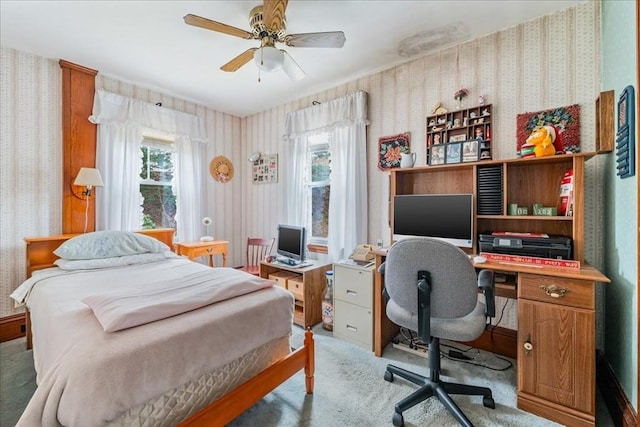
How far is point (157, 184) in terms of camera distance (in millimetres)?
3666

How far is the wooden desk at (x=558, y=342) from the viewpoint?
60.8 inches

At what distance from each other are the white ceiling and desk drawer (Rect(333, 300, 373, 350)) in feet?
7.62

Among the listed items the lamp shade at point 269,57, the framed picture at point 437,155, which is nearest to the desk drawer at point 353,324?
the framed picture at point 437,155

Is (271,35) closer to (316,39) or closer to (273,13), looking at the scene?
(273,13)

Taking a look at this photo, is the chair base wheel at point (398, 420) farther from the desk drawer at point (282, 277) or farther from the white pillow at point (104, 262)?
the white pillow at point (104, 262)

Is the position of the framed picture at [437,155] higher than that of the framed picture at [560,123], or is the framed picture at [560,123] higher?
the framed picture at [560,123]

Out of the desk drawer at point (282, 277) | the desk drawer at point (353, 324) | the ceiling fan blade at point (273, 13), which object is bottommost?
the desk drawer at point (353, 324)

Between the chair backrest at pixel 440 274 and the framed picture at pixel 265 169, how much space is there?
9.23 feet

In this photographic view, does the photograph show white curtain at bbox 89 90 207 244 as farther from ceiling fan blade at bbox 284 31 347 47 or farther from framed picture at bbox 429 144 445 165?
framed picture at bbox 429 144 445 165

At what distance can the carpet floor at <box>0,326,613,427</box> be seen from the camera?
164 cm

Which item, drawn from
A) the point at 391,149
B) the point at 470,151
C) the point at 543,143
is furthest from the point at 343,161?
the point at 543,143

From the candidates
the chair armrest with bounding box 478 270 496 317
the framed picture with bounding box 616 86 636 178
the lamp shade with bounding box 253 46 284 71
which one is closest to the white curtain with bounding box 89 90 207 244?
the lamp shade with bounding box 253 46 284 71

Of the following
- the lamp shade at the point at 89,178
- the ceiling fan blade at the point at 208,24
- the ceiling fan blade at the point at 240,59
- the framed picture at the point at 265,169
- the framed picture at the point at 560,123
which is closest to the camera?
the ceiling fan blade at the point at 208,24

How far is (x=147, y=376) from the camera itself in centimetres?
115
